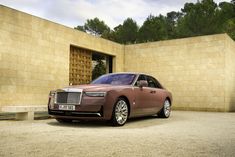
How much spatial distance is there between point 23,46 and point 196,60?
28.2ft

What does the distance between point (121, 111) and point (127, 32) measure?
26.3 meters

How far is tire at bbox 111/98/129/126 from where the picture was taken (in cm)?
751

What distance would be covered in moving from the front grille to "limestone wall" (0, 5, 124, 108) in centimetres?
441

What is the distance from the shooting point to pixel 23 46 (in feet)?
40.7

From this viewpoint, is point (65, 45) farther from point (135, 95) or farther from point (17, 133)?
point (17, 133)

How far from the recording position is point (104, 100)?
728 cm

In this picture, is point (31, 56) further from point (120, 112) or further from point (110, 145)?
point (110, 145)

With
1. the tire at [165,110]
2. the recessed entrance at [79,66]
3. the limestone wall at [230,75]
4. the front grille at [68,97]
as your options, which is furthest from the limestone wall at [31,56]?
the limestone wall at [230,75]

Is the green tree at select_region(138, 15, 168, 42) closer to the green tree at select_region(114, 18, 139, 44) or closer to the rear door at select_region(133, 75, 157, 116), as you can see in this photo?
the green tree at select_region(114, 18, 139, 44)

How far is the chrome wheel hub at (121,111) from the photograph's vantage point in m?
7.61

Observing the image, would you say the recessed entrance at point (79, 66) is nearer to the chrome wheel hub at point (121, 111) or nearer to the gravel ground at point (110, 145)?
the chrome wheel hub at point (121, 111)

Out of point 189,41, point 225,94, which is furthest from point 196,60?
point 225,94

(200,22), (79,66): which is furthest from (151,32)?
(79,66)

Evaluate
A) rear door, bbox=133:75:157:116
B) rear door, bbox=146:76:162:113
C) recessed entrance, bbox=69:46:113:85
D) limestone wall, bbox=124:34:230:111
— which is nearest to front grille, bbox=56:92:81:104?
rear door, bbox=133:75:157:116
